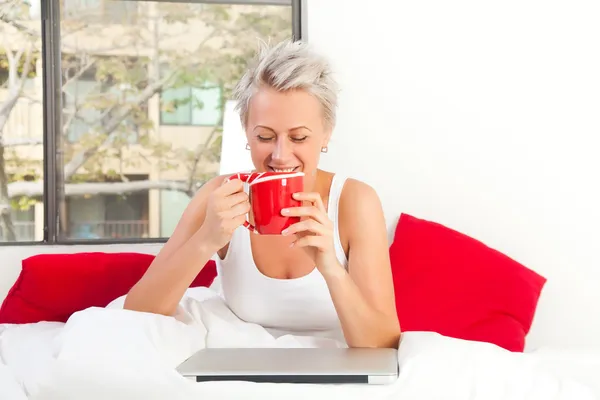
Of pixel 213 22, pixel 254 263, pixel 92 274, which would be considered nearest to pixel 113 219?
pixel 213 22

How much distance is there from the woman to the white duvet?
0.22 metres

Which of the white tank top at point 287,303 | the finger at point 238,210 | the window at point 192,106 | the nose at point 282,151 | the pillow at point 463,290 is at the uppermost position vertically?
the window at point 192,106

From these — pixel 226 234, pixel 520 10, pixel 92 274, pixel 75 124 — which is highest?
pixel 520 10

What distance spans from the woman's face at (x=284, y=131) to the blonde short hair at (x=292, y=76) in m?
0.02

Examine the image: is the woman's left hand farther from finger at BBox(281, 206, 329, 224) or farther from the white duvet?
the white duvet

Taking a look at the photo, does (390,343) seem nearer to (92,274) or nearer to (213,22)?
(92,274)

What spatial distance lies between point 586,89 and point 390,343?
1777 millimetres

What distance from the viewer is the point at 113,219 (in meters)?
3.86

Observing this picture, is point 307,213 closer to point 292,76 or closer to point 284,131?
point 284,131

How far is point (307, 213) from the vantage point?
4.70 feet

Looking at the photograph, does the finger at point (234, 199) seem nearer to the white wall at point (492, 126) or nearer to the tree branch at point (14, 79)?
the white wall at point (492, 126)

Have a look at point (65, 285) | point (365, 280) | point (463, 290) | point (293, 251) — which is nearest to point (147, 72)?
point (65, 285)

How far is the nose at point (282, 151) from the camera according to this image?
171cm

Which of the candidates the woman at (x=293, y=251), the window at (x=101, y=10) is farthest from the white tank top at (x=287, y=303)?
the window at (x=101, y=10)
